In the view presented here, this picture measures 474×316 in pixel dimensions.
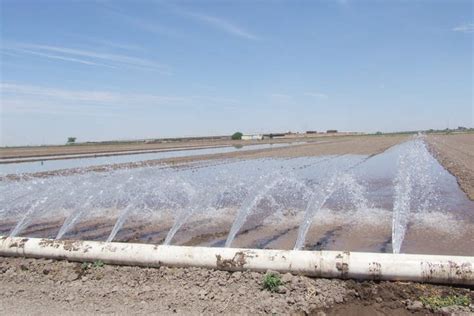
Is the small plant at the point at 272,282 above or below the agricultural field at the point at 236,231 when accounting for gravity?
above

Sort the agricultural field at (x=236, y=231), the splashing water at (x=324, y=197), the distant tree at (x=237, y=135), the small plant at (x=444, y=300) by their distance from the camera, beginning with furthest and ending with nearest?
the distant tree at (x=237, y=135) < the splashing water at (x=324, y=197) < the agricultural field at (x=236, y=231) < the small plant at (x=444, y=300)

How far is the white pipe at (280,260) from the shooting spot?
5.17m

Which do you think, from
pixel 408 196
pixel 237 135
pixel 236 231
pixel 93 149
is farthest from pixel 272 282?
pixel 237 135

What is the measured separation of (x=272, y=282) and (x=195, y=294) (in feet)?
3.25

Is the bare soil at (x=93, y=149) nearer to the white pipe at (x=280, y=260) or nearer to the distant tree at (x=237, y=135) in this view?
the distant tree at (x=237, y=135)

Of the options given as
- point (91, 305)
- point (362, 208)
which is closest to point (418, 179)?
point (362, 208)

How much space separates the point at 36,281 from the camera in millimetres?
6211

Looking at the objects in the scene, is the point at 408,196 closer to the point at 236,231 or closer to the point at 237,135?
the point at 236,231

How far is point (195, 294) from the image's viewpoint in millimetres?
5402

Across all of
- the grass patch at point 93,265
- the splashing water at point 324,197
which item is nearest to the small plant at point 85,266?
the grass patch at point 93,265

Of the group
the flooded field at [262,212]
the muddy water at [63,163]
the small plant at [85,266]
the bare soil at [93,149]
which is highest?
the bare soil at [93,149]

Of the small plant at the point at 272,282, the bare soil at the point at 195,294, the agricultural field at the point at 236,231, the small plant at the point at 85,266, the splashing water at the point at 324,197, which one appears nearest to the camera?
the bare soil at the point at 195,294

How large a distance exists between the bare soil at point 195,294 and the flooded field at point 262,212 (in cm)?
228

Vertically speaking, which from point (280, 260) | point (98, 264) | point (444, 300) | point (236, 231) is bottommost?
point (236, 231)
